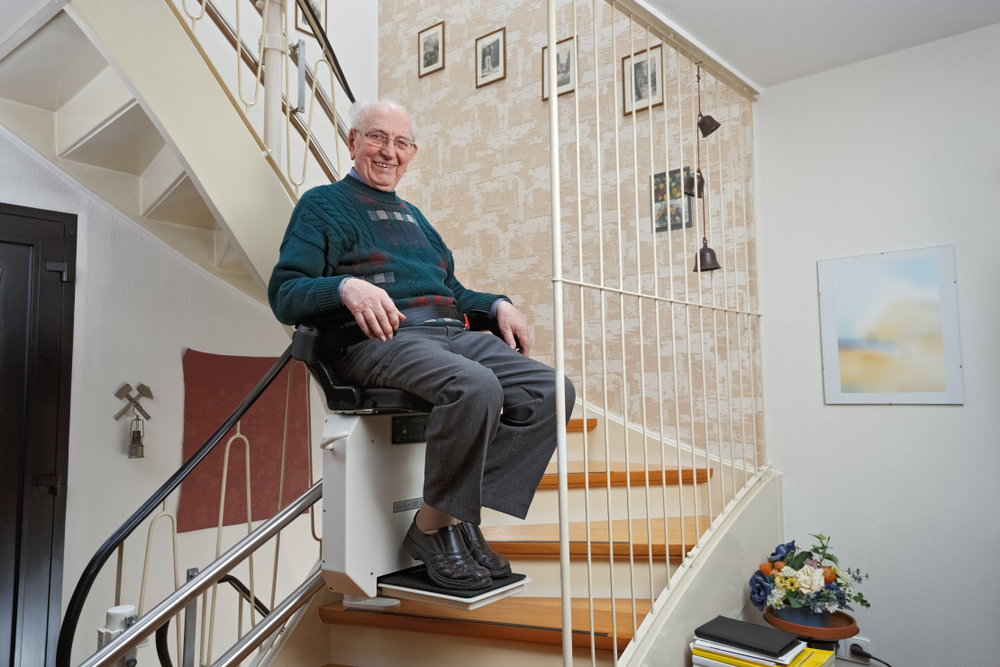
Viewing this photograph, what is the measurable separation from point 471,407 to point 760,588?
1354 mm

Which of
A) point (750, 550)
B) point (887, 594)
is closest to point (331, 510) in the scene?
point (750, 550)

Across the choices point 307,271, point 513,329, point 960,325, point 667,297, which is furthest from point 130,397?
point 960,325

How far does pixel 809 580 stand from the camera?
204 centimetres

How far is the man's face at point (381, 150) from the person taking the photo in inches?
69.2

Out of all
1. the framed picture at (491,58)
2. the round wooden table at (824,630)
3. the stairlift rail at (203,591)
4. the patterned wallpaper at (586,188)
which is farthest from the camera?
the framed picture at (491,58)

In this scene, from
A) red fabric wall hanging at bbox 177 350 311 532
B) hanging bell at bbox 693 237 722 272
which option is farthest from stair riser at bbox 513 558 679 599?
red fabric wall hanging at bbox 177 350 311 532

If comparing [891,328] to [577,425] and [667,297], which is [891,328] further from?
[577,425]

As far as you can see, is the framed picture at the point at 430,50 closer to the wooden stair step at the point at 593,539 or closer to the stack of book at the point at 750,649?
the wooden stair step at the point at 593,539

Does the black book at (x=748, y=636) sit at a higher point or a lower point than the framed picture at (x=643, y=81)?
lower

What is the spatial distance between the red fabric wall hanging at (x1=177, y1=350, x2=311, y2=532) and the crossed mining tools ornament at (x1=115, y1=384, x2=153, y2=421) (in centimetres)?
20

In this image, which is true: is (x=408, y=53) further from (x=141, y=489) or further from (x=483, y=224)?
(x=141, y=489)

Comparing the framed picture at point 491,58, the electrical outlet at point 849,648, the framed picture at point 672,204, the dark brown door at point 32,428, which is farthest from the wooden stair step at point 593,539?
the framed picture at point 491,58

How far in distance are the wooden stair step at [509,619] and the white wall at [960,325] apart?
0.98 meters

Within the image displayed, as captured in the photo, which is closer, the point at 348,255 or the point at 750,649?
the point at 348,255
